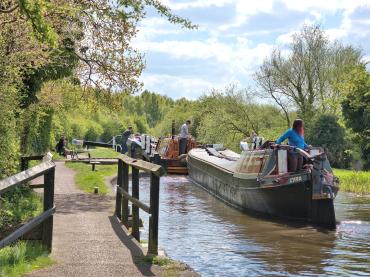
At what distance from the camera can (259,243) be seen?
1185cm

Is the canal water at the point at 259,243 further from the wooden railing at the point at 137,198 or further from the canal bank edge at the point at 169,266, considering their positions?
the canal bank edge at the point at 169,266

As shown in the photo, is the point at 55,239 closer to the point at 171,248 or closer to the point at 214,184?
the point at 171,248

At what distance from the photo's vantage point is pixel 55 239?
9.02 metres

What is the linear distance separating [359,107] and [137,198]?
2308cm

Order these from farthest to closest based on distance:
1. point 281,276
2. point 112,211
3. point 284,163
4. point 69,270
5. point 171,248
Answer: point 284,163
point 112,211
point 171,248
point 281,276
point 69,270

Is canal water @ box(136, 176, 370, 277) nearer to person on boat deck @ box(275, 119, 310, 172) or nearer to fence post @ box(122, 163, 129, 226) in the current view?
fence post @ box(122, 163, 129, 226)

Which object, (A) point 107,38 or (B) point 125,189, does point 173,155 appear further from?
(B) point 125,189

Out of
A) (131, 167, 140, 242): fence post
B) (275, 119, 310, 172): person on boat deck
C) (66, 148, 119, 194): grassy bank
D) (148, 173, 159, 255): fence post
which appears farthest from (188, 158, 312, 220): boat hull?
(148, 173, 159, 255): fence post

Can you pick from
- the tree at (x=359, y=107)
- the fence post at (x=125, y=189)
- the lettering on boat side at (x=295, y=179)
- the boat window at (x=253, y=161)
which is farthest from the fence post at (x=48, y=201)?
the tree at (x=359, y=107)

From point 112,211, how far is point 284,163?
15.2ft

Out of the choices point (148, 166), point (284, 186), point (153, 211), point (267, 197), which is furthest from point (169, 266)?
point (267, 197)

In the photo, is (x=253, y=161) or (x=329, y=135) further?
(x=329, y=135)

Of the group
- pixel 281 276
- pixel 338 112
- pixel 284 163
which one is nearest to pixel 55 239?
pixel 281 276

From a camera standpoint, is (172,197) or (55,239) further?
(172,197)
